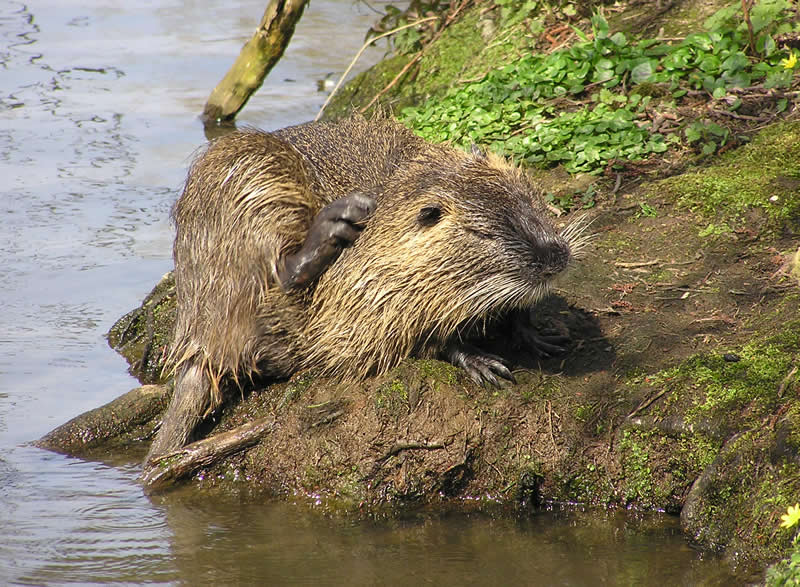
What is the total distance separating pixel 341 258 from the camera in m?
5.06

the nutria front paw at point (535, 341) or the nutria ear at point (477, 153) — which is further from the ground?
the nutria ear at point (477, 153)

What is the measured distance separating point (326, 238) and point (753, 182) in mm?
2427

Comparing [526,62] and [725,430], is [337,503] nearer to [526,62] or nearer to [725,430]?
[725,430]

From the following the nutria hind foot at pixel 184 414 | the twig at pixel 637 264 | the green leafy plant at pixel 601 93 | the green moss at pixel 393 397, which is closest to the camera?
the green moss at pixel 393 397

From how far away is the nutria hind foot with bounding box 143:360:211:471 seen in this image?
5215 mm

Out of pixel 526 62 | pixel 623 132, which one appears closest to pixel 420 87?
pixel 526 62

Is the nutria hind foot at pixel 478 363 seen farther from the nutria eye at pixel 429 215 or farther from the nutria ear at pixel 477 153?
the nutria ear at pixel 477 153

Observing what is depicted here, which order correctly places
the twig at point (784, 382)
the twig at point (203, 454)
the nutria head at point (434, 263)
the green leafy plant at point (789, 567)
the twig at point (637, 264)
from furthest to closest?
the twig at point (637, 264) < the twig at point (203, 454) < the nutria head at point (434, 263) < the twig at point (784, 382) < the green leafy plant at point (789, 567)

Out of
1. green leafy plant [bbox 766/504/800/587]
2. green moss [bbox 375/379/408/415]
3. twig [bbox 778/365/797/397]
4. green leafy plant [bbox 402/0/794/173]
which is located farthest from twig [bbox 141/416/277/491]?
green leafy plant [bbox 402/0/794/173]

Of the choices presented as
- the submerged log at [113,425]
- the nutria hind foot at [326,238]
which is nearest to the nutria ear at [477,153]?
the nutria hind foot at [326,238]

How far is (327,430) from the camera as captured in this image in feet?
16.2

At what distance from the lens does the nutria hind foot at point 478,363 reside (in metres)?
4.90

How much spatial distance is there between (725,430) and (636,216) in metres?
1.80

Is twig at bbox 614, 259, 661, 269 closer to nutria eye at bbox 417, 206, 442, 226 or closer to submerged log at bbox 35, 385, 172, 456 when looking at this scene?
nutria eye at bbox 417, 206, 442, 226
